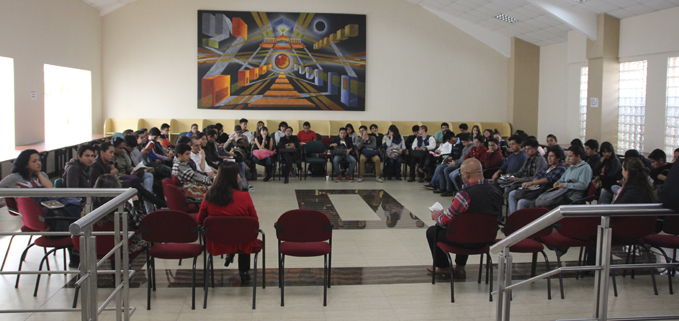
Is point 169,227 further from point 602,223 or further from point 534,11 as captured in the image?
point 534,11

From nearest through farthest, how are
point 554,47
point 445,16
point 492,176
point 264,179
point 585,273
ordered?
point 585,273 → point 492,176 → point 264,179 → point 554,47 → point 445,16

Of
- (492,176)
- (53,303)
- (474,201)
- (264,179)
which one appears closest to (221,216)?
(53,303)

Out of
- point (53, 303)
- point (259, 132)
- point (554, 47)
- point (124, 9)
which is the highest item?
point (124, 9)

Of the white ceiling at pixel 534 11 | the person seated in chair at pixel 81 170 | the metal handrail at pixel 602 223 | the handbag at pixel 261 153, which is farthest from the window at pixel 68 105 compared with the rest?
the metal handrail at pixel 602 223

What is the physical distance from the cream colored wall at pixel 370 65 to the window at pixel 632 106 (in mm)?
4648

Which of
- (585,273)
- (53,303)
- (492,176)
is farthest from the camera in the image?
(492,176)

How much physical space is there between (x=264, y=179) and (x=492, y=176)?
4.94m

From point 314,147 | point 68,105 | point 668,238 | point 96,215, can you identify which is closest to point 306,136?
point 314,147

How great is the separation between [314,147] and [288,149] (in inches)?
26.1

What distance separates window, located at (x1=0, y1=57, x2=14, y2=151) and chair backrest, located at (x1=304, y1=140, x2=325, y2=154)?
5.78 metres

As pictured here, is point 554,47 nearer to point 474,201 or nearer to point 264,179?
point 264,179

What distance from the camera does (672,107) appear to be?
9547 mm

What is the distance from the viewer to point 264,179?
1136 cm

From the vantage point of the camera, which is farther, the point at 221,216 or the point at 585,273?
the point at 585,273
